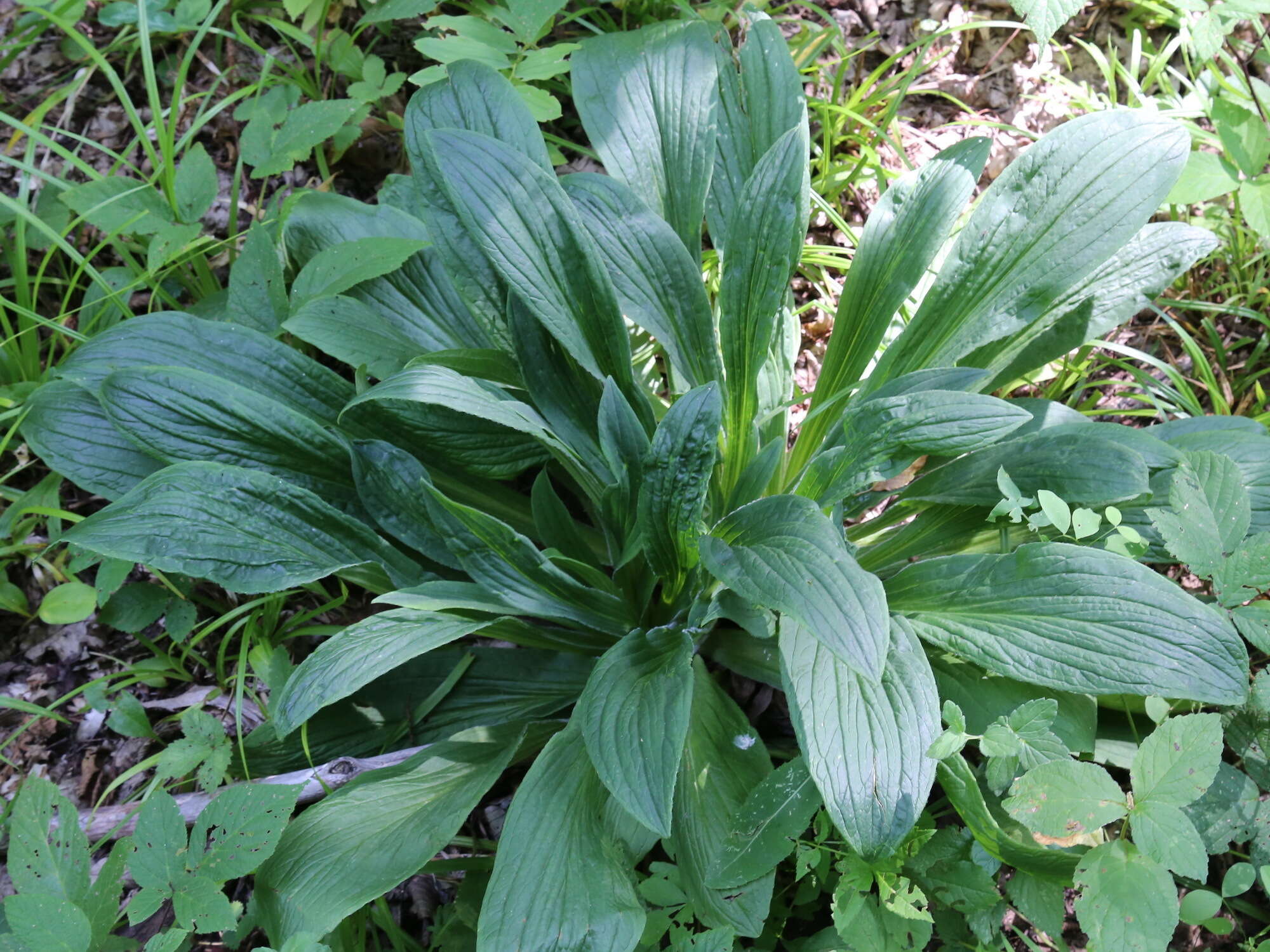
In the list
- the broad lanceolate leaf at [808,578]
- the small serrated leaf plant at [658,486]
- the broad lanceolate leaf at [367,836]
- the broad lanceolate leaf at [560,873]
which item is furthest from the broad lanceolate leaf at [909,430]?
the broad lanceolate leaf at [367,836]

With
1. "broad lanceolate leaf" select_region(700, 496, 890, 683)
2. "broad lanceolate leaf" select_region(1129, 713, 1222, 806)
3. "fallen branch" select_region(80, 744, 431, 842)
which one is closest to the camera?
"broad lanceolate leaf" select_region(700, 496, 890, 683)

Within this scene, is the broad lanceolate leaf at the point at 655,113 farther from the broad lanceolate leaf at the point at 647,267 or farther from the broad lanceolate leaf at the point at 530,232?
the broad lanceolate leaf at the point at 530,232

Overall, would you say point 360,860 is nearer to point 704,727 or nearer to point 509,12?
point 704,727

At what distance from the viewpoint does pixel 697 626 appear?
4.97 ft

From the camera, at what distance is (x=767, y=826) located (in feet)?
4.56

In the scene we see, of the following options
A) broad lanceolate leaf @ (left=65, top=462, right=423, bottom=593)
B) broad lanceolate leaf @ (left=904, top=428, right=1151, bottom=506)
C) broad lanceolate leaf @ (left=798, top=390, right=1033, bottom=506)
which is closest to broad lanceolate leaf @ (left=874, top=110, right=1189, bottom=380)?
broad lanceolate leaf @ (left=904, top=428, right=1151, bottom=506)

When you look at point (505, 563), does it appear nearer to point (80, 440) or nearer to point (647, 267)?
point (647, 267)

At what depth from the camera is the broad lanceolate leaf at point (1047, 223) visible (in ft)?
5.09

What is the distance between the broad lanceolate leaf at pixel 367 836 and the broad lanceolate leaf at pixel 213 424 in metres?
0.55

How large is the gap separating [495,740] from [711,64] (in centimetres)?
143

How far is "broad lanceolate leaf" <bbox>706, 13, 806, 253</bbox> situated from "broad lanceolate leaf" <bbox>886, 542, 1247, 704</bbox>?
0.87m

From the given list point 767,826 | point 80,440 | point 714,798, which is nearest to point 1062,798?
point 767,826

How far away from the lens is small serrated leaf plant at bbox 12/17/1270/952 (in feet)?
4.25

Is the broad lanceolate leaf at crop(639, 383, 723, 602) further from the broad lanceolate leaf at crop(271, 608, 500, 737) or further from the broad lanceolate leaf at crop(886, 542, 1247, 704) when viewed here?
the broad lanceolate leaf at crop(886, 542, 1247, 704)
